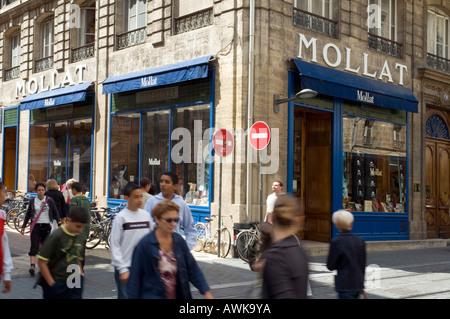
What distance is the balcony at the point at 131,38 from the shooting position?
1575cm

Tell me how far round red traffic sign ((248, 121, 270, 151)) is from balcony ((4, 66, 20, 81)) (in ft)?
46.3

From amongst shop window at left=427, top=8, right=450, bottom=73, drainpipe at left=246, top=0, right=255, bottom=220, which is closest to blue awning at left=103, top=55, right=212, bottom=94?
drainpipe at left=246, top=0, right=255, bottom=220

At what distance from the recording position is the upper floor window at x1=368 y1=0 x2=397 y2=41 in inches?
635

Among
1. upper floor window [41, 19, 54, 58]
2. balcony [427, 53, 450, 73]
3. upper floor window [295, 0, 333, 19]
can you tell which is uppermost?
upper floor window [41, 19, 54, 58]

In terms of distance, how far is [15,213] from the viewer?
60.3 feet

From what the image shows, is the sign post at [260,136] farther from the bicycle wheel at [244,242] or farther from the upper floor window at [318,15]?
the upper floor window at [318,15]

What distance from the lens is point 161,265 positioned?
13.0ft

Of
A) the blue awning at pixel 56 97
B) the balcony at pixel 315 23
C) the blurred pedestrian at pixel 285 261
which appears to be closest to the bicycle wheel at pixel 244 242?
the balcony at pixel 315 23

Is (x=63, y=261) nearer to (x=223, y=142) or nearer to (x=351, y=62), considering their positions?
(x=223, y=142)

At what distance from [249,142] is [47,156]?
10.3m

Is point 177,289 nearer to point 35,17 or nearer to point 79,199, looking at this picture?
point 79,199

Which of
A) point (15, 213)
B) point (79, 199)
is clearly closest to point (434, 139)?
point (79, 199)

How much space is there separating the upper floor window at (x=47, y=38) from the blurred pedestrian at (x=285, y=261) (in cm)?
1863

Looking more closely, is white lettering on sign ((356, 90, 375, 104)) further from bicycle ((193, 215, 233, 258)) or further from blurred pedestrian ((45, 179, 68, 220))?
blurred pedestrian ((45, 179, 68, 220))
